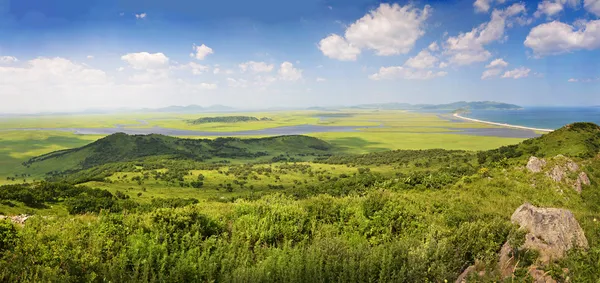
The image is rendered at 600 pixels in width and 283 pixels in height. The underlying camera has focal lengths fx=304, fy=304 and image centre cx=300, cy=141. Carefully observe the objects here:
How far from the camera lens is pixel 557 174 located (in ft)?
74.6

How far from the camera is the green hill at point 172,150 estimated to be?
4669 inches

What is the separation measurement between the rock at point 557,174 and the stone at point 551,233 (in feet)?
56.0

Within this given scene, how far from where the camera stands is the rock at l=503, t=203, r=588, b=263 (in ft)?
27.5

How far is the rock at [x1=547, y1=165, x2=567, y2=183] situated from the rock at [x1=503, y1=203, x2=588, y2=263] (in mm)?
17077

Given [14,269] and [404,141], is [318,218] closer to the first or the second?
[14,269]

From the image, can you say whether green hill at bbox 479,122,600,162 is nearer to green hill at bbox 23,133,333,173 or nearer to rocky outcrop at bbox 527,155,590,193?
rocky outcrop at bbox 527,155,590,193

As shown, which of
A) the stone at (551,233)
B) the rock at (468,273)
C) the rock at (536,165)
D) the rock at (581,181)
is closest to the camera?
the rock at (468,273)

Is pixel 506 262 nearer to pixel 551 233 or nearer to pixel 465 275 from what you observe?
pixel 465 275

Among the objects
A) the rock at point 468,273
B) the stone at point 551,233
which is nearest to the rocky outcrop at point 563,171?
the stone at point 551,233

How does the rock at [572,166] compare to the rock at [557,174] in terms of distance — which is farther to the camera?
the rock at [572,166]

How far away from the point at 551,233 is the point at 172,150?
14382 centimetres

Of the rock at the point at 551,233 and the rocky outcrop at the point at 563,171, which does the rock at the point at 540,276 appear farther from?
the rocky outcrop at the point at 563,171

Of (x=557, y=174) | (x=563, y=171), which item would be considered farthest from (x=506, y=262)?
(x=563, y=171)

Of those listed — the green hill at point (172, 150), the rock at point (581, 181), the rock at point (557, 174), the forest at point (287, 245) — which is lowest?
the green hill at point (172, 150)
